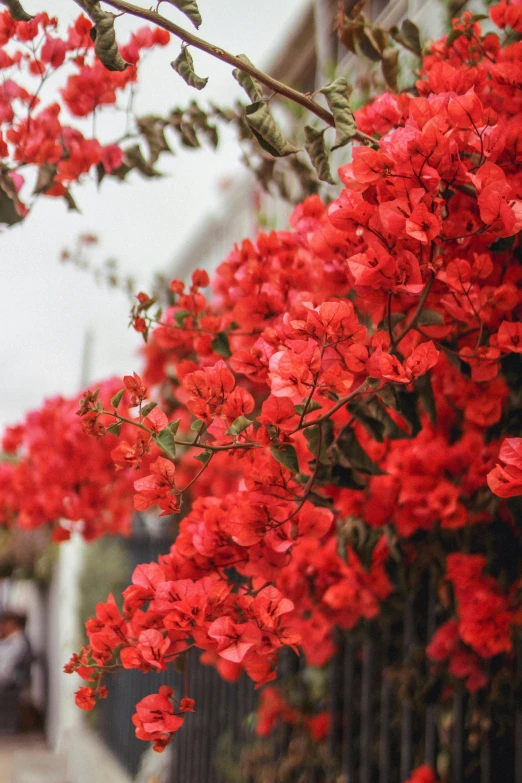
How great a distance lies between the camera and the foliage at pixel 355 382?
831mm

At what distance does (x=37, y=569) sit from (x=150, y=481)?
822 centimetres

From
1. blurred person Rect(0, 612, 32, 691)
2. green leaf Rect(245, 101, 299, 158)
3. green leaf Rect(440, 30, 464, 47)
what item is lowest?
blurred person Rect(0, 612, 32, 691)

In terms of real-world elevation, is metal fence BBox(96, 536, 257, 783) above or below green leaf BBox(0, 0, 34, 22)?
below

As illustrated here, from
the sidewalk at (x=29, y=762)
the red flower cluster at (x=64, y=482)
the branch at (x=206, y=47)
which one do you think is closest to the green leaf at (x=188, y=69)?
the branch at (x=206, y=47)

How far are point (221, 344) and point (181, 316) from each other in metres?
0.09

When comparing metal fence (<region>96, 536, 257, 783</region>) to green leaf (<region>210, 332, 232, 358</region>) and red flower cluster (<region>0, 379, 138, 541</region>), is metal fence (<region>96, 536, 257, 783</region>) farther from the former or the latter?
green leaf (<region>210, 332, 232, 358</region>)

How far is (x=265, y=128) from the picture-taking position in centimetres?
87

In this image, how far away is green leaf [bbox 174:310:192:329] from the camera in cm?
123

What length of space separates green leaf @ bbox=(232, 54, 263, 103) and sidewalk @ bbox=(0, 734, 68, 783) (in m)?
5.95

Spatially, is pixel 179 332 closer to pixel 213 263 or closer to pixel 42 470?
pixel 42 470

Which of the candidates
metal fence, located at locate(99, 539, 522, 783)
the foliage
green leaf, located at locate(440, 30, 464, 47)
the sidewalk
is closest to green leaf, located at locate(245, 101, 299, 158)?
the foliage

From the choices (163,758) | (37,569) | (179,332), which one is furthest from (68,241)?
(37,569)

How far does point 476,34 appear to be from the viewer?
1188mm

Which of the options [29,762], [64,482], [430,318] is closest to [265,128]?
[430,318]
